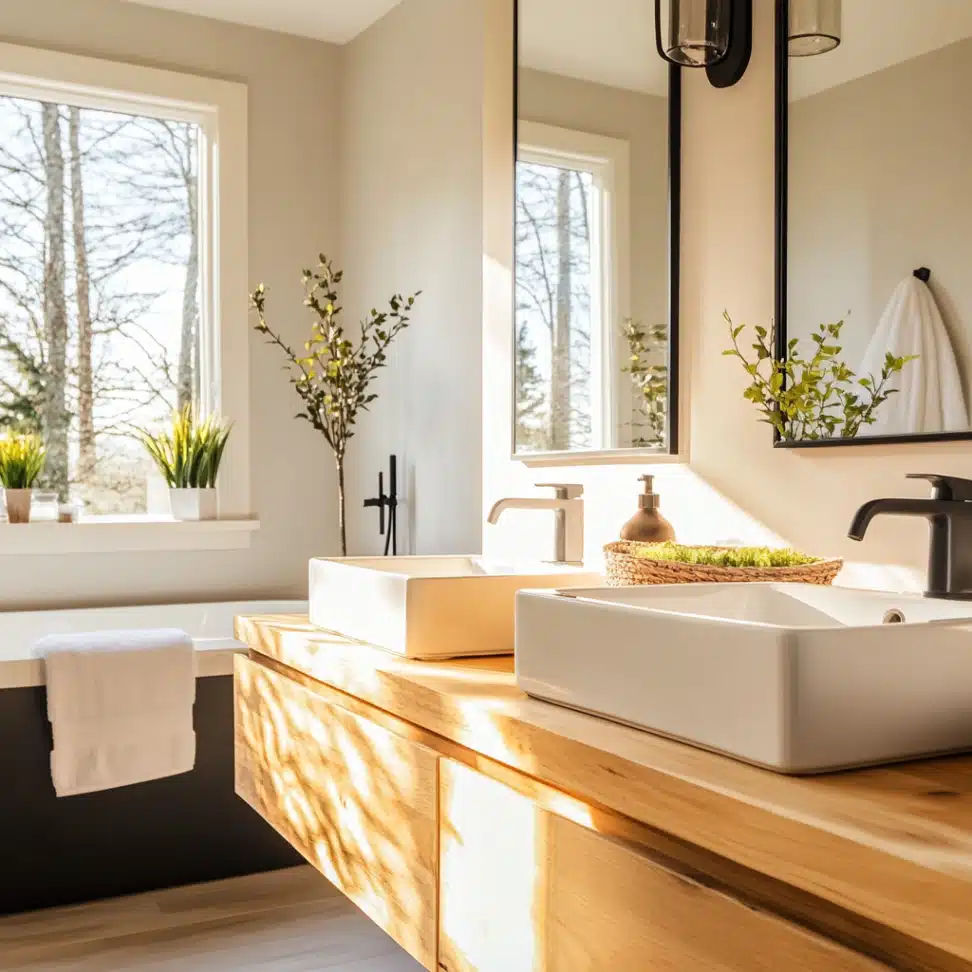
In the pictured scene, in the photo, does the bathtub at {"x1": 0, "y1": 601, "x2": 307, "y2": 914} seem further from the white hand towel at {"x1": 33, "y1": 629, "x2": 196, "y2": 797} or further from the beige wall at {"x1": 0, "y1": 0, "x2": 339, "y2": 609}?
the beige wall at {"x1": 0, "y1": 0, "x2": 339, "y2": 609}

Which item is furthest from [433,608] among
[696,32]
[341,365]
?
[341,365]

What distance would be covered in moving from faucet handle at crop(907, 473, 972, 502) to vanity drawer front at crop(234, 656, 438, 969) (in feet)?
2.19

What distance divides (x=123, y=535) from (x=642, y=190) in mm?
1976

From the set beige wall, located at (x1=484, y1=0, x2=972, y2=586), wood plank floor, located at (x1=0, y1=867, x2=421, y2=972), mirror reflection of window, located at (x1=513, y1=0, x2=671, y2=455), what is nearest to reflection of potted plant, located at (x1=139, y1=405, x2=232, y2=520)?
wood plank floor, located at (x1=0, y1=867, x2=421, y2=972)

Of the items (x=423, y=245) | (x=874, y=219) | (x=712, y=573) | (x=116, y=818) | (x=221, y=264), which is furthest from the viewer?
(x=221, y=264)

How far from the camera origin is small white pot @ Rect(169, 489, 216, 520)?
3299 millimetres

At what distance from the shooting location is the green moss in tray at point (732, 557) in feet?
4.77

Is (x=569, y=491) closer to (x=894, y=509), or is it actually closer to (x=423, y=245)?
(x=894, y=509)

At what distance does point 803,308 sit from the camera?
1.63 m

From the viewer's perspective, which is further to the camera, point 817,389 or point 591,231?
point 591,231

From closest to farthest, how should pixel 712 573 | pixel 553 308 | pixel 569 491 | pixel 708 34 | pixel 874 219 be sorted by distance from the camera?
pixel 712 573 < pixel 874 219 < pixel 708 34 < pixel 569 491 < pixel 553 308

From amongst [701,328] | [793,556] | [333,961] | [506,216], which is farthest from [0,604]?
[793,556]

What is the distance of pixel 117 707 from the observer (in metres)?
2.47

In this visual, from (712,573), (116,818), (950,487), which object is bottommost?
(116,818)
